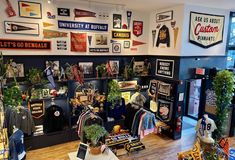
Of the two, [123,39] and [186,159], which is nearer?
[186,159]

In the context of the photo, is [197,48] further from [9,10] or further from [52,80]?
[9,10]

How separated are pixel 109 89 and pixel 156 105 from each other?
4.78 feet

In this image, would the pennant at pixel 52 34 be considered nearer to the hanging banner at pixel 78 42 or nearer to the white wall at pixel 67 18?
the white wall at pixel 67 18

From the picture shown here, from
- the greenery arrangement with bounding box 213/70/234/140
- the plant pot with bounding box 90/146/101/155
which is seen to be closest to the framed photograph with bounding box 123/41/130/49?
the greenery arrangement with bounding box 213/70/234/140

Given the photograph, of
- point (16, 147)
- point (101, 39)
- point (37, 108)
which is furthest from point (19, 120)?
point (101, 39)

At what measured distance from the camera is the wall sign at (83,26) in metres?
4.77

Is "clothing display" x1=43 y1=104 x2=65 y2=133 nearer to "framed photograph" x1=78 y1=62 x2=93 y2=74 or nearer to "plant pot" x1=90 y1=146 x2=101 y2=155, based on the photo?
"framed photograph" x1=78 y1=62 x2=93 y2=74

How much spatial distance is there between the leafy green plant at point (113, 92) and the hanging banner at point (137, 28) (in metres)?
1.59

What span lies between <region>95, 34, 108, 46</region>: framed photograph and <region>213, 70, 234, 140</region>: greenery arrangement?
289 centimetres

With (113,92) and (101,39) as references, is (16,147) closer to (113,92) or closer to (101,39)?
(113,92)

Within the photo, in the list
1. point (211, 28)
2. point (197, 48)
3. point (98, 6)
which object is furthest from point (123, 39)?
point (211, 28)

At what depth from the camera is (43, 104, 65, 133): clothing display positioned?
462cm

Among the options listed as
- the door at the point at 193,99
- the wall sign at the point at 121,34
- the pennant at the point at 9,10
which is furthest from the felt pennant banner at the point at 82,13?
the door at the point at 193,99

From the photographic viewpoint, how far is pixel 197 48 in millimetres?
5070
